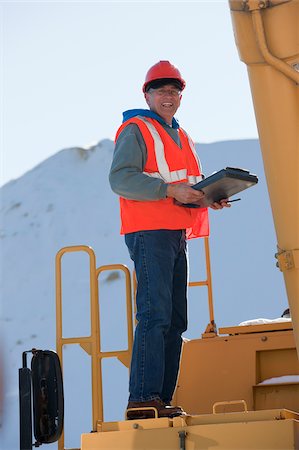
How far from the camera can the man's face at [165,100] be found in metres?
6.45

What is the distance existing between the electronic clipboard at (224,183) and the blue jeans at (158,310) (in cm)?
33

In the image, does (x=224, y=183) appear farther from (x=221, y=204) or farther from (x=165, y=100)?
(x=165, y=100)

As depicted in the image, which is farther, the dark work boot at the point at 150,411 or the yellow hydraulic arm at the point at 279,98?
the dark work boot at the point at 150,411

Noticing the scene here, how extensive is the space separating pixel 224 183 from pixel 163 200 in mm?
489

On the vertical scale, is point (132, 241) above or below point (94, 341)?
above

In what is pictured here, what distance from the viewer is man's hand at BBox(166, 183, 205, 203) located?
5906 millimetres

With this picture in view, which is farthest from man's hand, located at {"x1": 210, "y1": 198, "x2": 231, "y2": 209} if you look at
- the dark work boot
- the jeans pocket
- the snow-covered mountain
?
the snow-covered mountain

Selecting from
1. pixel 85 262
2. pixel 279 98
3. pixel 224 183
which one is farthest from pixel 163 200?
pixel 85 262

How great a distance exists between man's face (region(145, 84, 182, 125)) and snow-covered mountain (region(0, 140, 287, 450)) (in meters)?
37.0

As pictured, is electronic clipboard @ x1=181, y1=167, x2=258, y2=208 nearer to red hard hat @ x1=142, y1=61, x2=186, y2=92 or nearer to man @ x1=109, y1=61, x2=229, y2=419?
man @ x1=109, y1=61, x2=229, y2=419

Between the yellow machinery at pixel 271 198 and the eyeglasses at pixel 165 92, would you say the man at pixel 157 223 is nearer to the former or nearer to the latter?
the eyeglasses at pixel 165 92

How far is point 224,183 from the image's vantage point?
19.1ft

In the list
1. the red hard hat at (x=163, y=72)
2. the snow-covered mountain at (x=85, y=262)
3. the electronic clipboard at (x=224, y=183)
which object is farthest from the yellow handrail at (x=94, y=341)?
the snow-covered mountain at (x=85, y=262)

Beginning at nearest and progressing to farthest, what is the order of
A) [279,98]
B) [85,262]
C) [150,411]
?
[279,98] → [150,411] → [85,262]
